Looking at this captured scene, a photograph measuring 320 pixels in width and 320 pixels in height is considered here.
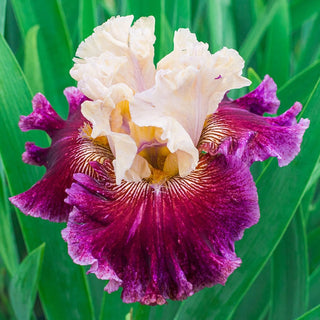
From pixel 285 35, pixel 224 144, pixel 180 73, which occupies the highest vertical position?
pixel 180 73

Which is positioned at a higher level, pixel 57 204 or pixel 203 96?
pixel 203 96

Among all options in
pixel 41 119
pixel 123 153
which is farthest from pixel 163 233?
pixel 41 119

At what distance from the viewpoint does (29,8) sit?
109cm

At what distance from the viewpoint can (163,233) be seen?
569 mm

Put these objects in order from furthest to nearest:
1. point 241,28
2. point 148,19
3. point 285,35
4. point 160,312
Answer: point 241,28, point 285,35, point 160,312, point 148,19

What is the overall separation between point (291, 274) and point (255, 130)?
0.30 m

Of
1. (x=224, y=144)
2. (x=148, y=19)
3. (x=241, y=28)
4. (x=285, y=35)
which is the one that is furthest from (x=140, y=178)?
(x=241, y=28)

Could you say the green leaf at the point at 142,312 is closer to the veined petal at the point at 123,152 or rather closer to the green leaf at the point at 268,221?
the green leaf at the point at 268,221

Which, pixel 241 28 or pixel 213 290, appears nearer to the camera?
pixel 213 290

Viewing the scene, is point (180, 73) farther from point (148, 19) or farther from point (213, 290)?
point (213, 290)

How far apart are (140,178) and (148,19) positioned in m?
0.24

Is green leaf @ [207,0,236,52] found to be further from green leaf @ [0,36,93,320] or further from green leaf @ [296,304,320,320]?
green leaf @ [296,304,320,320]

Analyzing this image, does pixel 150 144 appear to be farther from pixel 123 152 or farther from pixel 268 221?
pixel 268 221

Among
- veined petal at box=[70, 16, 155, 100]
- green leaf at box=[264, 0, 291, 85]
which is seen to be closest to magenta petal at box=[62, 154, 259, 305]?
veined petal at box=[70, 16, 155, 100]
